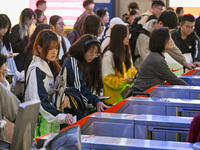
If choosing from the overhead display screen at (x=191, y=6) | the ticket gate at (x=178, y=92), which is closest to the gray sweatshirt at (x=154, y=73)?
the ticket gate at (x=178, y=92)

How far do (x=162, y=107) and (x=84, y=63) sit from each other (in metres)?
1.34

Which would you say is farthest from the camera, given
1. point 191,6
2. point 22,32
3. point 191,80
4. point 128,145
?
point 191,6

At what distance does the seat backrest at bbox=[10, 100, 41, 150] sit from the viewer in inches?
50.8

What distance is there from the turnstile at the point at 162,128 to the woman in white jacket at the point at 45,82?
91cm

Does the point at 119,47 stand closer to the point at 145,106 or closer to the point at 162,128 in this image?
the point at 145,106

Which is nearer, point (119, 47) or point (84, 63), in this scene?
point (84, 63)

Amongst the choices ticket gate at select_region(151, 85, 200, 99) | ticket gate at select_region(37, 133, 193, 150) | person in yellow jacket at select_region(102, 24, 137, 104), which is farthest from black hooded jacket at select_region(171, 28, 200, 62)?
ticket gate at select_region(37, 133, 193, 150)

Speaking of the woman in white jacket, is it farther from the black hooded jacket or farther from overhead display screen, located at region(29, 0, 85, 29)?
overhead display screen, located at region(29, 0, 85, 29)

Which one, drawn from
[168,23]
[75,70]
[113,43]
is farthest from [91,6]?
[75,70]

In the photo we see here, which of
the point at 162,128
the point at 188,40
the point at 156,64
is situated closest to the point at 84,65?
the point at 156,64

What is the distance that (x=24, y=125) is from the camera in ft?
4.35

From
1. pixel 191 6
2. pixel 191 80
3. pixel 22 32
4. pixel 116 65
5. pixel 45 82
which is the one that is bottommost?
pixel 191 80

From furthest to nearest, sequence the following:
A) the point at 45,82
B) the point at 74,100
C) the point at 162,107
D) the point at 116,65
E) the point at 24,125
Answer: the point at 116,65 → the point at 74,100 → the point at 45,82 → the point at 162,107 → the point at 24,125

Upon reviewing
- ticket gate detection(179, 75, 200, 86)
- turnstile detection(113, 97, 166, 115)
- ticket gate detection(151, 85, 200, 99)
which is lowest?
ticket gate detection(179, 75, 200, 86)
